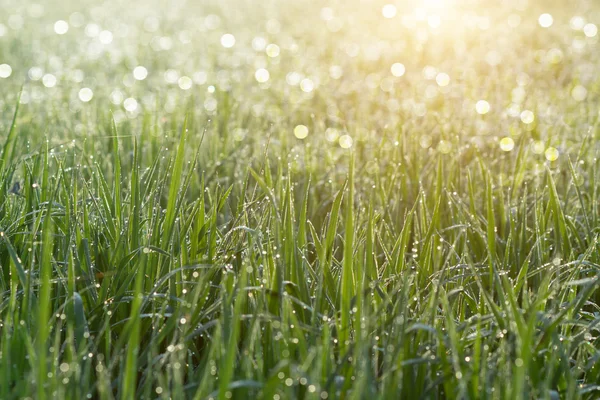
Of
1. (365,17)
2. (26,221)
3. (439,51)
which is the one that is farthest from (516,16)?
(26,221)

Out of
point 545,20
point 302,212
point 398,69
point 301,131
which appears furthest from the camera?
point 545,20

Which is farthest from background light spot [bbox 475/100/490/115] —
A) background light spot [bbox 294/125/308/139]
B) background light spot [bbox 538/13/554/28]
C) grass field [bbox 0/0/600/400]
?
background light spot [bbox 538/13/554/28]

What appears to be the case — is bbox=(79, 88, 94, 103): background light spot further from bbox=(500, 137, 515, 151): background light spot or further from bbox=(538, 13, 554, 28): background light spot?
bbox=(538, 13, 554, 28): background light spot

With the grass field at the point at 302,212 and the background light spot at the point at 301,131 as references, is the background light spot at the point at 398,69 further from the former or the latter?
the background light spot at the point at 301,131

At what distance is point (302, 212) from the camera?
142 centimetres

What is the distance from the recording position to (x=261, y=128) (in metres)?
3.11

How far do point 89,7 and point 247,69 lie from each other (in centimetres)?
428

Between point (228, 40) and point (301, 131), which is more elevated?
point (228, 40)

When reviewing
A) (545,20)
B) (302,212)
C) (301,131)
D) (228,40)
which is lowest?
(301,131)

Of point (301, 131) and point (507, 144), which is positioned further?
point (301, 131)

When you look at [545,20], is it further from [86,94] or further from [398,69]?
[86,94]

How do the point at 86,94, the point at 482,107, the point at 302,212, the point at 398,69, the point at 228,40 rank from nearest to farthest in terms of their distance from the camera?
1. the point at 302,212
2. the point at 482,107
3. the point at 86,94
4. the point at 398,69
5. the point at 228,40

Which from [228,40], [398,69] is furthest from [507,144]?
[228,40]

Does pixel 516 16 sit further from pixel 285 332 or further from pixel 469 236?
pixel 285 332
